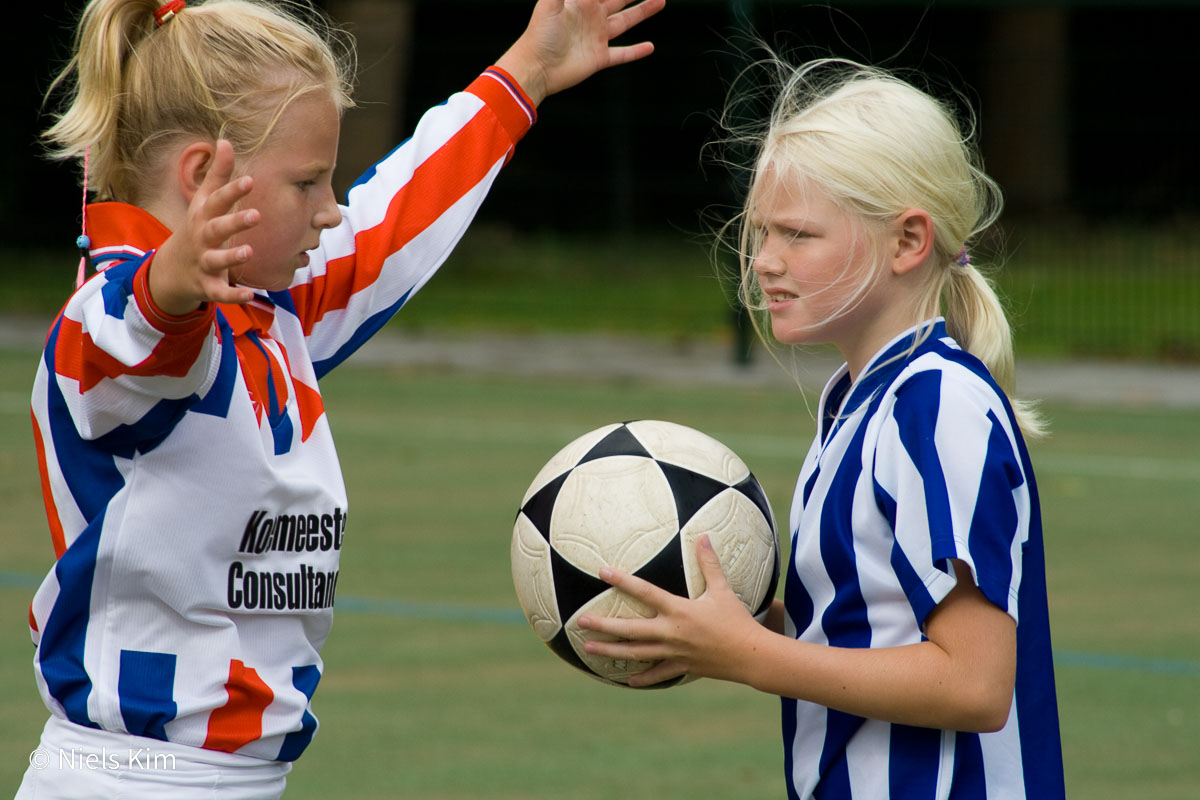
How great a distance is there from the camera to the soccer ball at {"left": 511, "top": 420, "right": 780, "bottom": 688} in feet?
8.92

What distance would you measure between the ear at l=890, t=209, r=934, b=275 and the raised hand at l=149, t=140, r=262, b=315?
99cm

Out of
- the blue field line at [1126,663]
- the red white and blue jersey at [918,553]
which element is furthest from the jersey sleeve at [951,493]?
the blue field line at [1126,663]

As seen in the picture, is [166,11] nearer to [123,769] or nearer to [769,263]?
[769,263]

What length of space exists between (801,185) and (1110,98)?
19836 mm

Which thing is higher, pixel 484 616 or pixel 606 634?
pixel 606 634

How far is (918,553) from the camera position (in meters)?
2.39

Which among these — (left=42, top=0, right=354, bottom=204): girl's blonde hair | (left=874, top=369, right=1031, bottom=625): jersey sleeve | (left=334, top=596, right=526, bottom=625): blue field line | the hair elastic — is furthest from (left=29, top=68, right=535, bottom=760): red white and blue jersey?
(left=334, top=596, right=526, bottom=625): blue field line

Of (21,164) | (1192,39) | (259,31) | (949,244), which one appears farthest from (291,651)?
(1192,39)

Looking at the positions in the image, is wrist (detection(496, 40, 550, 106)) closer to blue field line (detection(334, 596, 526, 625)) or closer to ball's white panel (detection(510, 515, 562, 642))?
ball's white panel (detection(510, 515, 562, 642))

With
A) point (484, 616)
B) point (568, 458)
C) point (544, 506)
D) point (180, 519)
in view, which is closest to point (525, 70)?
point (568, 458)

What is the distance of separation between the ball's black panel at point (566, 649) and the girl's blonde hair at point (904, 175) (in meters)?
0.70

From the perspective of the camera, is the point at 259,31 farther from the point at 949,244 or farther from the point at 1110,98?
the point at 1110,98

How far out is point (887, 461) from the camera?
246 centimetres

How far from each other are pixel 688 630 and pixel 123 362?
901 millimetres
